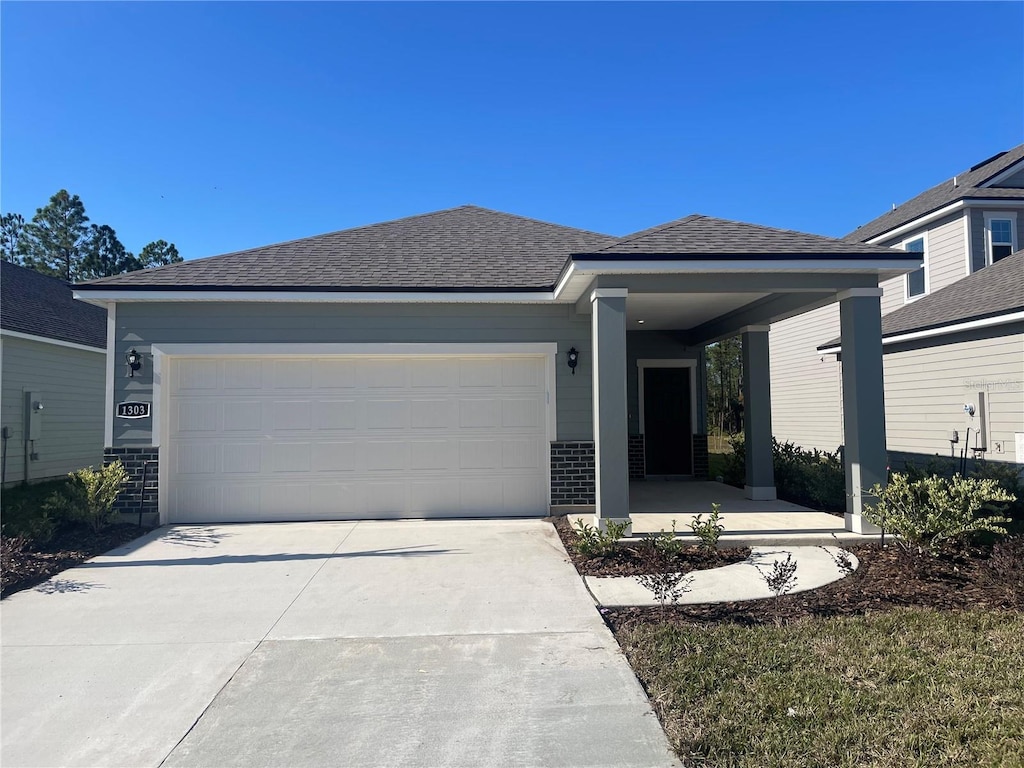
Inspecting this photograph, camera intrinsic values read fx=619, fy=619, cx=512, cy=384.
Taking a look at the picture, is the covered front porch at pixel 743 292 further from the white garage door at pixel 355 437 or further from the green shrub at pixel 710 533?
the white garage door at pixel 355 437

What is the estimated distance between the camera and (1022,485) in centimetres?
834

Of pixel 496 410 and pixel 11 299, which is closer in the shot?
pixel 496 410

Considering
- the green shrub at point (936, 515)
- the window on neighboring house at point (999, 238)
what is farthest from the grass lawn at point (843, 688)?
the window on neighboring house at point (999, 238)

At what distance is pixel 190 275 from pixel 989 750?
903 cm

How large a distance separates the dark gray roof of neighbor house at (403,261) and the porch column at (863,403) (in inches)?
145

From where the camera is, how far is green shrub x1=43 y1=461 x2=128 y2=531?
7250 mm

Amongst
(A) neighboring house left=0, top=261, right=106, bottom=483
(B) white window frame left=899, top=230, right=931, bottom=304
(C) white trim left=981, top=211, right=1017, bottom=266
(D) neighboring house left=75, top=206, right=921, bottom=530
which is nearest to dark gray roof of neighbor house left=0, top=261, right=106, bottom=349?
(A) neighboring house left=0, top=261, right=106, bottom=483

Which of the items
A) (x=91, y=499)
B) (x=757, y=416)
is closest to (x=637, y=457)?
(x=757, y=416)

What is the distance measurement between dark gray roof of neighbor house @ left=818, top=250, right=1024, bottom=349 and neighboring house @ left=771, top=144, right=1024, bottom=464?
3cm

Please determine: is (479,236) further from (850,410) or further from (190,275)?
(850,410)

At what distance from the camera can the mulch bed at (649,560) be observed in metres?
5.83

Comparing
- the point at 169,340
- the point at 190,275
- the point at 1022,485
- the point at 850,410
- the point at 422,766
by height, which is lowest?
the point at 422,766

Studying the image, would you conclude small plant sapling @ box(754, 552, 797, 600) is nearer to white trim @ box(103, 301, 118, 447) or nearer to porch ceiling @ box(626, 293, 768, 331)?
porch ceiling @ box(626, 293, 768, 331)

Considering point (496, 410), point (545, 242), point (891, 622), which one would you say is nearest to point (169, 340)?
point (496, 410)
